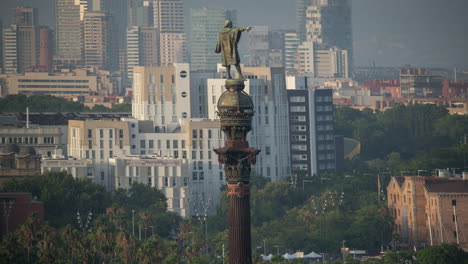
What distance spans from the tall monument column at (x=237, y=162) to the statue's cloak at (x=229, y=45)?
1.22 metres

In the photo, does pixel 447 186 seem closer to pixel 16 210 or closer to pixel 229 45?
pixel 16 210

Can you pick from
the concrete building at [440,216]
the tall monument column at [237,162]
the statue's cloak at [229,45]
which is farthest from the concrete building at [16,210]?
the tall monument column at [237,162]

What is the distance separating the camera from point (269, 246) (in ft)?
622

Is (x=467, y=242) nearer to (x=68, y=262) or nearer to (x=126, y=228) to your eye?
(x=126, y=228)

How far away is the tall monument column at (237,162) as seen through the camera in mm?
78438

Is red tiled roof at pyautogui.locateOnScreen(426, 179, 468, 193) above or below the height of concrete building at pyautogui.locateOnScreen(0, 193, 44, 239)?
above

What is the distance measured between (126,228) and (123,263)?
64.7 ft

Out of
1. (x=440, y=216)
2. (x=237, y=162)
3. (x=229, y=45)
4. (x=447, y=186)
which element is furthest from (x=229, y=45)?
(x=447, y=186)

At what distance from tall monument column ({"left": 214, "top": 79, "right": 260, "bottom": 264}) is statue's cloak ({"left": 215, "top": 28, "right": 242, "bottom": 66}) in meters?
1.22

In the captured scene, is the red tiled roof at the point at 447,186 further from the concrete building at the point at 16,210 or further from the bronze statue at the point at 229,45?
the bronze statue at the point at 229,45

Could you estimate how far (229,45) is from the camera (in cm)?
7981

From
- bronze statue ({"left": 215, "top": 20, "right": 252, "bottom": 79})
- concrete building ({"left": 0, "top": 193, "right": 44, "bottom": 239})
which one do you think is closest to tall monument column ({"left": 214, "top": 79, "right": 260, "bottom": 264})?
bronze statue ({"left": 215, "top": 20, "right": 252, "bottom": 79})

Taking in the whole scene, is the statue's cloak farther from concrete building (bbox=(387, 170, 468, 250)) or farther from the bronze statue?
concrete building (bbox=(387, 170, 468, 250))

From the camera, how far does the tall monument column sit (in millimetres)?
78438
